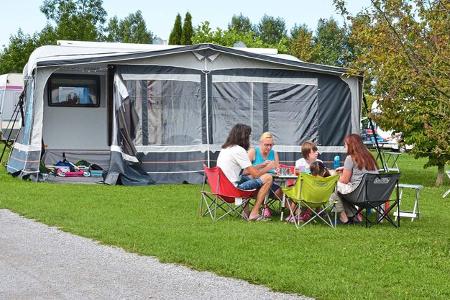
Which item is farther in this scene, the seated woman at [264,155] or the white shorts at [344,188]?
the seated woman at [264,155]

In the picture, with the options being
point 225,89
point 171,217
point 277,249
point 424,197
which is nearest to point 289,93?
point 225,89

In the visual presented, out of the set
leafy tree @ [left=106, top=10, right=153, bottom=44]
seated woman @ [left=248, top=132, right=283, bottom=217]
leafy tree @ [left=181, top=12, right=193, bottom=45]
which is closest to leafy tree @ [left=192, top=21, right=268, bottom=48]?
leafy tree @ [left=181, top=12, right=193, bottom=45]

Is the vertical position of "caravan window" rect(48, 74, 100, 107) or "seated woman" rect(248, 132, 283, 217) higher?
"caravan window" rect(48, 74, 100, 107)

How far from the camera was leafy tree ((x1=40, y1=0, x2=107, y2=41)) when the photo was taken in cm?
3678

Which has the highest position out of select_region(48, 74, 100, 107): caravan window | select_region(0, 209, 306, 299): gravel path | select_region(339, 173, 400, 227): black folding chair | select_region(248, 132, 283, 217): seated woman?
select_region(48, 74, 100, 107): caravan window

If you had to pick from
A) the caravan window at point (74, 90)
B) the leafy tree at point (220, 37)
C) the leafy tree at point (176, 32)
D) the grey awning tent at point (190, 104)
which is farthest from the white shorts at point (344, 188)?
the leafy tree at point (176, 32)

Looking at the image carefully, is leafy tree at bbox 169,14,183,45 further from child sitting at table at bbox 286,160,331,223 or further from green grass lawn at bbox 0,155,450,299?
child sitting at table at bbox 286,160,331,223

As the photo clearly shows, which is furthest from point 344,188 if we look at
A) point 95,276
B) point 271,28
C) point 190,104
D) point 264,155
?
point 271,28

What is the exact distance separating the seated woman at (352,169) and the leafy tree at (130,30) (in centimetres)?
6400

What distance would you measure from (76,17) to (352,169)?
2981 centimetres

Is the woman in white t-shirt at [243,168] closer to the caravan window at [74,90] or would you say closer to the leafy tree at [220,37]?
the caravan window at [74,90]

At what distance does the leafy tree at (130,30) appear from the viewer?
73.3m

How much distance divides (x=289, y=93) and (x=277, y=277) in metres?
9.57

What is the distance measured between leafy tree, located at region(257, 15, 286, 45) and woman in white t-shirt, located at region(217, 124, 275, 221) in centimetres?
6435
